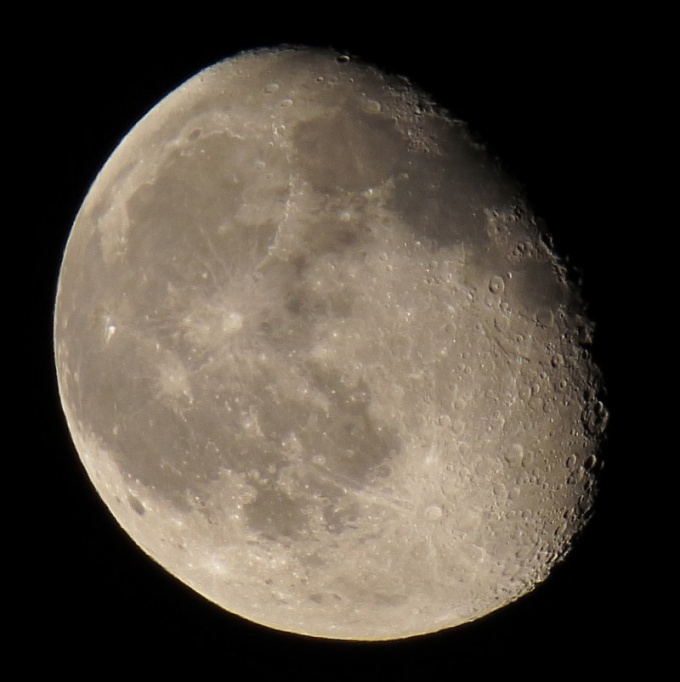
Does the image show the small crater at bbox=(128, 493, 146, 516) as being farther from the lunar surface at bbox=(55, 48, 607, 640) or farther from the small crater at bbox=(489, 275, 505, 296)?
the small crater at bbox=(489, 275, 505, 296)

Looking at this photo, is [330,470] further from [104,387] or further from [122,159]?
[122,159]

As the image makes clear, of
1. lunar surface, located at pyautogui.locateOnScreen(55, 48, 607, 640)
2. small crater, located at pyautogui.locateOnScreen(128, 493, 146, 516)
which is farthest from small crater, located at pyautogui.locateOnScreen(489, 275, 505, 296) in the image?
small crater, located at pyautogui.locateOnScreen(128, 493, 146, 516)

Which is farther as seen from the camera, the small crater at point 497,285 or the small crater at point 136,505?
the small crater at point 136,505

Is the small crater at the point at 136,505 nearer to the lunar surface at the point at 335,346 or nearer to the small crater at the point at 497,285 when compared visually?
the lunar surface at the point at 335,346

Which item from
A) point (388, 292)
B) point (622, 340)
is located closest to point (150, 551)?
point (388, 292)

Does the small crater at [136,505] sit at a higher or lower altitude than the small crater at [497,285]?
lower

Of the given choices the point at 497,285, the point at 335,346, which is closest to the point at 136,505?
the point at 335,346

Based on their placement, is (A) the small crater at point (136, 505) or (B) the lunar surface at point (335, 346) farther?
(A) the small crater at point (136, 505)

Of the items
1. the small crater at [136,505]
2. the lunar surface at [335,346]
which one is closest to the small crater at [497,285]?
the lunar surface at [335,346]
